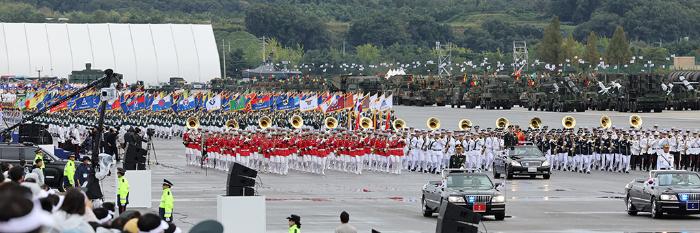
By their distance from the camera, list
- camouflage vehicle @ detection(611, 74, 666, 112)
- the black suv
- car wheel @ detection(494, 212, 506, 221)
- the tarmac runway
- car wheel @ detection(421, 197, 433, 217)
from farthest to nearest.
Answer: camouflage vehicle @ detection(611, 74, 666, 112) → the black suv → car wheel @ detection(421, 197, 433, 217) → car wheel @ detection(494, 212, 506, 221) → the tarmac runway

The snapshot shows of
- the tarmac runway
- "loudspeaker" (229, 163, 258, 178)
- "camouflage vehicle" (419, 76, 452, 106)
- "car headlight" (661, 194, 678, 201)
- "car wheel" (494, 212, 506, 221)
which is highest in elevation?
"camouflage vehicle" (419, 76, 452, 106)

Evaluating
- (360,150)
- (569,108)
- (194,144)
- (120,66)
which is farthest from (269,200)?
(120,66)

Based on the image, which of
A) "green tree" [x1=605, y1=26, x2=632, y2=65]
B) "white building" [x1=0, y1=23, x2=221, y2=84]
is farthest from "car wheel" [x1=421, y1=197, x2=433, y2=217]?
"white building" [x1=0, y1=23, x2=221, y2=84]

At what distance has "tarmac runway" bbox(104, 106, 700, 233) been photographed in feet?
89.1

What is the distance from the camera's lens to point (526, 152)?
41.6 metres

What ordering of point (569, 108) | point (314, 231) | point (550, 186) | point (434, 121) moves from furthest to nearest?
1. point (569, 108)
2. point (434, 121)
3. point (550, 186)
4. point (314, 231)

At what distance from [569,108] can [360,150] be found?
48.9 m

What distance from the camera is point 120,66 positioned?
158m

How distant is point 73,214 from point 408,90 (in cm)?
10075

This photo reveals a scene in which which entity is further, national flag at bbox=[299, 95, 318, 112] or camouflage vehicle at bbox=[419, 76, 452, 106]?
camouflage vehicle at bbox=[419, 76, 452, 106]

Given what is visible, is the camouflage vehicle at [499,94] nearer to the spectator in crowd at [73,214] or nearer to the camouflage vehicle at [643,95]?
the camouflage vehicle at [643,95]

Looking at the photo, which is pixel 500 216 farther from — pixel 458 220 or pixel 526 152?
pixel 526 152

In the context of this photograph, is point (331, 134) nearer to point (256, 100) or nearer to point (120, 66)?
point (256, 100)

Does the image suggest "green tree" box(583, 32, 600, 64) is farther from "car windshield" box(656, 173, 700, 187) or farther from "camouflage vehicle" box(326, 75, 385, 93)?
"car windshield" box(656, 173, 700, 187)
